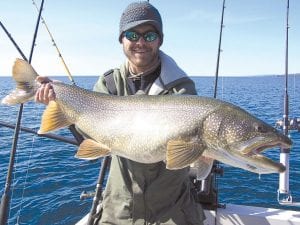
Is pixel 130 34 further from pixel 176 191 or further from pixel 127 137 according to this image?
pixel 176 191

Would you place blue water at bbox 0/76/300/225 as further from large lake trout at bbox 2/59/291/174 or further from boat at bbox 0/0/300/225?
large lake trout at bbox 2/59/291/174

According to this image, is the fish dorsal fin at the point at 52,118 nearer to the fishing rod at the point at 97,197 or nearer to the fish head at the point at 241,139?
the fishing rod at the point at 97,197

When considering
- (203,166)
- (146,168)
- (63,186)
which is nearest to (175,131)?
(203,166)

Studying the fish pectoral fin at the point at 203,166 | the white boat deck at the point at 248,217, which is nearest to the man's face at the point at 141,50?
the fish pectoral fin at the point at 203,166

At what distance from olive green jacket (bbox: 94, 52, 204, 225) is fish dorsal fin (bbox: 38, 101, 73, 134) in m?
0.78

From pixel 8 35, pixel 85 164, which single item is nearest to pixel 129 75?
pixel 8 35

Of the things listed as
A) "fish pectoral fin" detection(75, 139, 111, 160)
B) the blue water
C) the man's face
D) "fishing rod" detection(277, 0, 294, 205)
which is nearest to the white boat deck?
"fishing rod" detection(277, 0, 294, 205)

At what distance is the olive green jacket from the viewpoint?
4195mm

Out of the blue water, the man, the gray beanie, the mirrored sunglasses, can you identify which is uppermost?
the gray beanie

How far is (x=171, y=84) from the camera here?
4266mm

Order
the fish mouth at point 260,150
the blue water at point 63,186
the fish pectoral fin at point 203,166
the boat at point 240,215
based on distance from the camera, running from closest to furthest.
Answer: the fish mouth at point 260,150, the fish pectoral fin at point 203,166, the boat at point 240,215, the blue water at point 63,186

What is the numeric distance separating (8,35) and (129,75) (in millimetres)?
3171

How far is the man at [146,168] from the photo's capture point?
4.21 m

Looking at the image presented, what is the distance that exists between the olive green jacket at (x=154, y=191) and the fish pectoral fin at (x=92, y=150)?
0.92 feet
